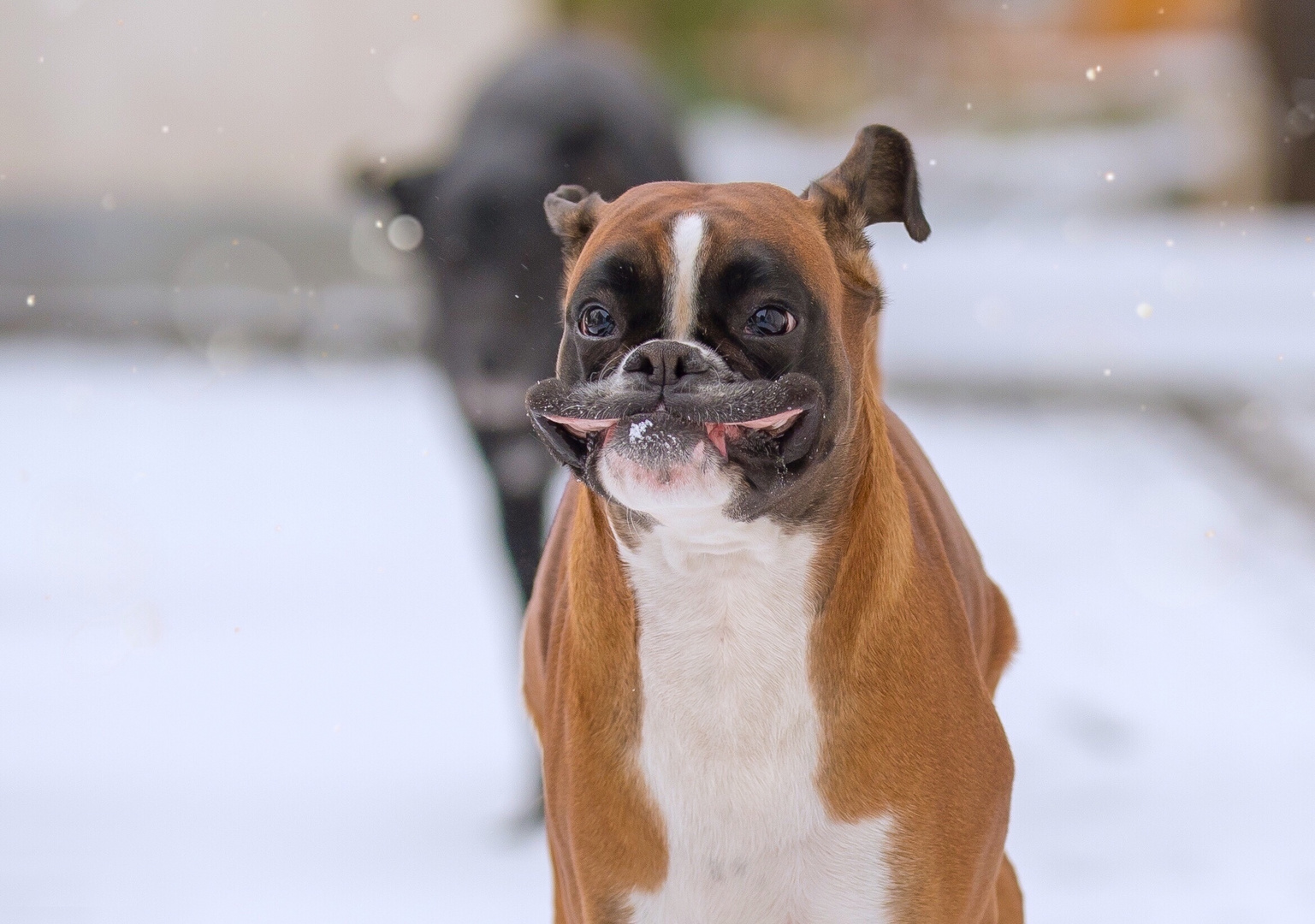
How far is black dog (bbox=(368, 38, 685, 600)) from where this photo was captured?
2.89 metres

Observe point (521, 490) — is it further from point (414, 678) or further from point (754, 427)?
point (754, 427)

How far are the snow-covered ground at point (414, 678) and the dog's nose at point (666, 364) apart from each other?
1.55 meters

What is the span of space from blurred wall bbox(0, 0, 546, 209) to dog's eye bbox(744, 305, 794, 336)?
8.09 metres

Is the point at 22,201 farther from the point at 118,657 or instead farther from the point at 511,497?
the point at 511,497

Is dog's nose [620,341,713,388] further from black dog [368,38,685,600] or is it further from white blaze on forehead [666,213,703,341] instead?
black dog [368,38,685,600]

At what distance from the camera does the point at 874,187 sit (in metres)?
1.65

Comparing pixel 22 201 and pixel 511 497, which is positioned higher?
pixel 22 201

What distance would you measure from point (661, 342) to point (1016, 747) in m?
2.25

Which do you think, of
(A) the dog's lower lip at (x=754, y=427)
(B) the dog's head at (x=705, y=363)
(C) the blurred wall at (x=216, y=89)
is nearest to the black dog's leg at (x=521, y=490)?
(B) the dog's head at (x=705, y=363)

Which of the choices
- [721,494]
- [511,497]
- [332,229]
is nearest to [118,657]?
[511,497]

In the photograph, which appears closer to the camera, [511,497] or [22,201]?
[511,497]

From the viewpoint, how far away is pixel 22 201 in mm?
9969

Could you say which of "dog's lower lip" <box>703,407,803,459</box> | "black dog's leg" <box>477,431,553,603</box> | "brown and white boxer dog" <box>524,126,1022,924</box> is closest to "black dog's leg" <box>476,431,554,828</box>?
"black dog's leg" <box>477,431,553,603</box>

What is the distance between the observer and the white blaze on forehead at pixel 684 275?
1376 mm
